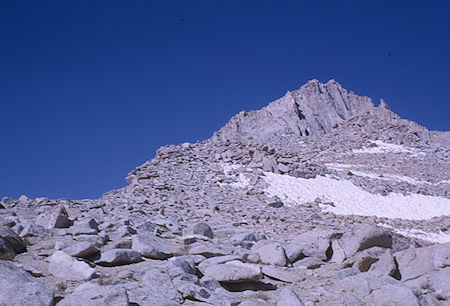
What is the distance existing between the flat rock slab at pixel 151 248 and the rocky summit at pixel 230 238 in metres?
0.03

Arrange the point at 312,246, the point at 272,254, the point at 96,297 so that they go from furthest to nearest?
the point at 312,246 < the point at 272,254 < the point at 96,297

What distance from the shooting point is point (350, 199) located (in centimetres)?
2023

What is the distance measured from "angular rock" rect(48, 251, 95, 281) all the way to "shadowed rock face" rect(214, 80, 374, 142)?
54.6 meters

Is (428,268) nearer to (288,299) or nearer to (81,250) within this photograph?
(288,299)

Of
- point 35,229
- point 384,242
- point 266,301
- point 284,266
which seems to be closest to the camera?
point 266,301

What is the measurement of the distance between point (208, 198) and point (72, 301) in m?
12.0

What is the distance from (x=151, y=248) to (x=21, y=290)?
2.65 metres

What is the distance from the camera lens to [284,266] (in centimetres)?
737

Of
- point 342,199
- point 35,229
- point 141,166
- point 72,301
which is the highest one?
point 141,166

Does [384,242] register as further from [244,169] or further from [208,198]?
[244,169]

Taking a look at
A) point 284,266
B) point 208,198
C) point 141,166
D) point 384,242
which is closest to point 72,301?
point 284,266

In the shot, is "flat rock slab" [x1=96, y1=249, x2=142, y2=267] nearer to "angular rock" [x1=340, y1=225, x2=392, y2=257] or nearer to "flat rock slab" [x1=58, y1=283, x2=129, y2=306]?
"flat rock slab" [x1=58, y1=283, x2=129, y2=306]

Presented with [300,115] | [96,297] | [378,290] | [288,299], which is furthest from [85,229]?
[300,115]

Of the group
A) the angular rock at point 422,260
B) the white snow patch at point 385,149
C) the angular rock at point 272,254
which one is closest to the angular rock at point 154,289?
the angular rock at point 272,254
